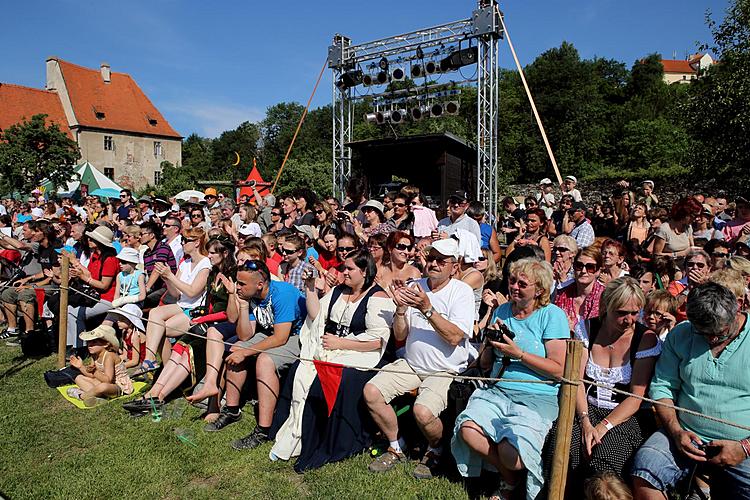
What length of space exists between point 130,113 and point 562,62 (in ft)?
128

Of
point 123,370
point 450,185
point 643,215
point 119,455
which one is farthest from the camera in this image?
point 450,185

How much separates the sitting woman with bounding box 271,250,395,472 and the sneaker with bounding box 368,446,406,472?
0.78 ft

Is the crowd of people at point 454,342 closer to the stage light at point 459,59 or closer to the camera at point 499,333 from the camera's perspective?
the camera at point 499,333

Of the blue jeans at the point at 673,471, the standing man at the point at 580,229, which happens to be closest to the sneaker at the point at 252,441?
the blue jeans at the point at 673,471

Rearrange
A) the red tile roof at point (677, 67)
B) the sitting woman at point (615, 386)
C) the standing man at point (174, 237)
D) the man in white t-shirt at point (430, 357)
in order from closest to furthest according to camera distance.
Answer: the sitting woman at point (615, 386)
the man in white t-shirt at point (430, 357)
the standing man at point (174, 237)
the red tile roof at point (677, 67)

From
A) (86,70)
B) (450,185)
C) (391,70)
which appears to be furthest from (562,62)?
(86,70)

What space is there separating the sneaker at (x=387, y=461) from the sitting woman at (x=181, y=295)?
107 inches

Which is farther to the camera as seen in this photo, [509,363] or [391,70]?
[391,70]

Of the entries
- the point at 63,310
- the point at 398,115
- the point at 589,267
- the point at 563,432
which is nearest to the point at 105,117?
the point at 398,115

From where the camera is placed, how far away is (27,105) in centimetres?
4488

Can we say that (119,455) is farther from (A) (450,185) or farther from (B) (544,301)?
(A) (450,185)

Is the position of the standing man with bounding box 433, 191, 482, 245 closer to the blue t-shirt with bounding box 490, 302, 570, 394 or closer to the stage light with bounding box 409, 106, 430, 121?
the blue t-shirt with bounding box 490, 302, 570, 394

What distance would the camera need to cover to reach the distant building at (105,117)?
45.3 m

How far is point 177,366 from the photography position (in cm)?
521
